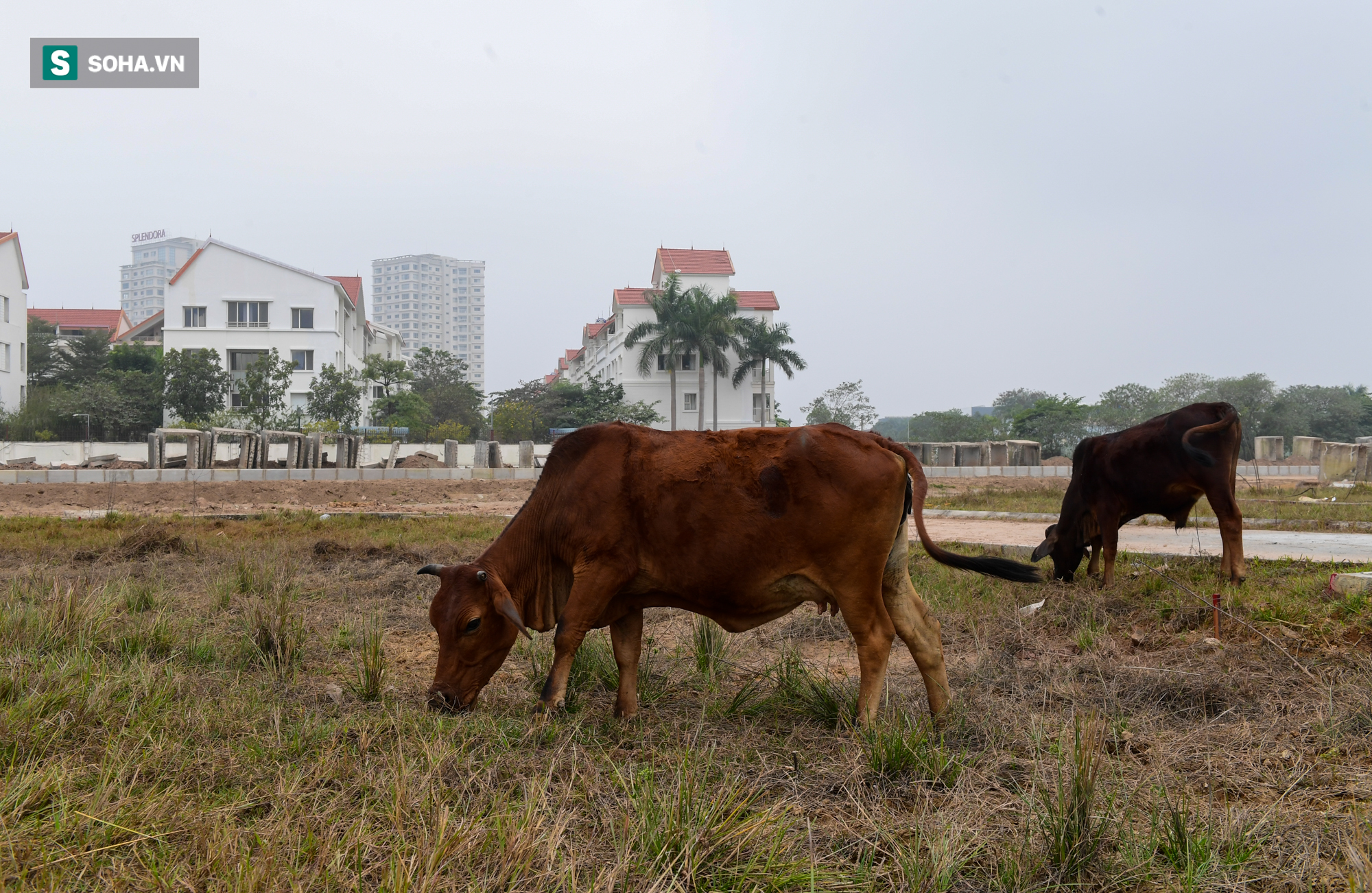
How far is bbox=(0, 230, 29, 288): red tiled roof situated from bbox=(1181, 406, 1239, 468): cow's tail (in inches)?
2254

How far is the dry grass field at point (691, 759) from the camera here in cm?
284

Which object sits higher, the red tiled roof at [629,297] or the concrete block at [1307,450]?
the red tiled roof at [629,297]

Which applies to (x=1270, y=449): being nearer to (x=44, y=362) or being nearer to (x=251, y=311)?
(x=251, y=311)

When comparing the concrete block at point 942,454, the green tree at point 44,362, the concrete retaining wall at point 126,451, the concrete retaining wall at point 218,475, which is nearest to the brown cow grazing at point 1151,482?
the concrete retaining wall at point 218,475

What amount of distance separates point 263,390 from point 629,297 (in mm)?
28449

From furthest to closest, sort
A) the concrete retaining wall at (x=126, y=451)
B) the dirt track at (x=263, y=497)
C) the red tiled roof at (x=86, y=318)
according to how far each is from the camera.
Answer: the red tiled roof at (x=86, y=318), the concrete retaining wall at (x=126, y=451), the dirt track at (x=263, y=497)

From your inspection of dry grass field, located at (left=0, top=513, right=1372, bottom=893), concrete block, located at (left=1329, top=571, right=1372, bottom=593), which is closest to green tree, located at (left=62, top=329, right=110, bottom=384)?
dry grass field, located at (left=0, top=513, right=1372, bottom=893)

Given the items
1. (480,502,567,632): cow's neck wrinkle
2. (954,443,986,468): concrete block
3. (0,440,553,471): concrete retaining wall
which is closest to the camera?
(480,502,567,632): cow's neck wrinkle

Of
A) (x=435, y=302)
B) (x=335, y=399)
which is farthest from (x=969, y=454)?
(x=435, y=302)

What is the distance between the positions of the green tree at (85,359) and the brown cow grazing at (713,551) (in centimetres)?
5509

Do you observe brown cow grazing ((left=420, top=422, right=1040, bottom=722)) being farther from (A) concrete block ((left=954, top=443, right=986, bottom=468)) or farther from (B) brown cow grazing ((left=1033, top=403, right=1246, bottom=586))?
(A) concrete block ((left=954, top=443, right=986, bottom=468))

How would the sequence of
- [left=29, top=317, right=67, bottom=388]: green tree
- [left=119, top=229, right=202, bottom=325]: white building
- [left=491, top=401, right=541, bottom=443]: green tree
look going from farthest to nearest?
[left=119, top=229, right=202, bottom=325]: white building, [left=491, top=401, right=541, bottom=443]: green tree, [left=29, top=317, right=67, bottom=388]: green tree

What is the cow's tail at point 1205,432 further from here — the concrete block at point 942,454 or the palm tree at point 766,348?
the palm tree at point 766,348

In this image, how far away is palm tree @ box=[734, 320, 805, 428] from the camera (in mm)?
56562
